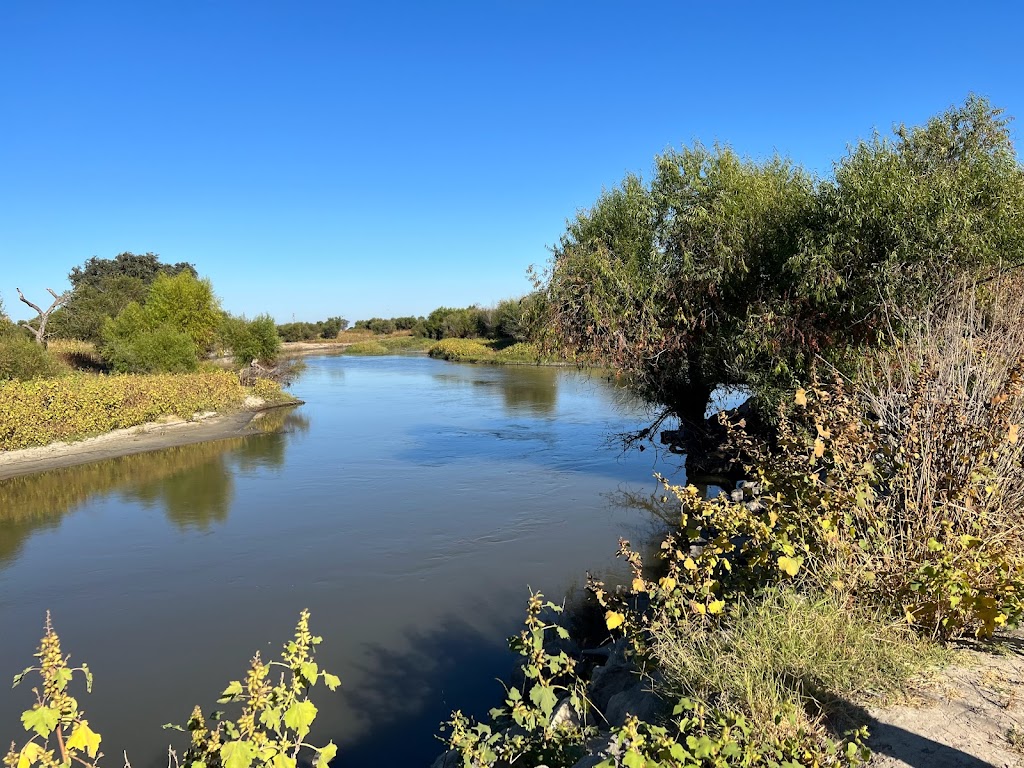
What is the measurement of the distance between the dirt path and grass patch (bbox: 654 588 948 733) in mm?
137

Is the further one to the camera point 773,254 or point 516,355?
point 516,355

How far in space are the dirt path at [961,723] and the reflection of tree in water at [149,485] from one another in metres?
12.4

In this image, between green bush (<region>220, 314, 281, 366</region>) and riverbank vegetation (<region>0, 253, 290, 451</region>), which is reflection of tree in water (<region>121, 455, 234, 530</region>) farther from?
green bush (<region>220, 314, 281, 366</region>)

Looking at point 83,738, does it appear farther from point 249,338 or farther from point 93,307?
point 93,307

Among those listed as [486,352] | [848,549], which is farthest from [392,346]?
[848,549]

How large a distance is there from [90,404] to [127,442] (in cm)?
156

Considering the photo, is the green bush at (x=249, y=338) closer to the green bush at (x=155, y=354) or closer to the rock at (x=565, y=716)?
the green bush at (x=155, y=354)

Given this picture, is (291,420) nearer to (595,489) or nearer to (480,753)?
(595,489)

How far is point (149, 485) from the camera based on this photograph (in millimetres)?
16141

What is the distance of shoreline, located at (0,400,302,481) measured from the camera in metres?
17.4

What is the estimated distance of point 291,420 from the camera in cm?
2592

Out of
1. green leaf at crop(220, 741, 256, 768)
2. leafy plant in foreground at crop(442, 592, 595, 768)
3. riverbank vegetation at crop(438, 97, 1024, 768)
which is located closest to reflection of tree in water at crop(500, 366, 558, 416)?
riverbank vegetation at crop(438, 97, 1024, 768)

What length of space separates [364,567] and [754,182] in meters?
9.54

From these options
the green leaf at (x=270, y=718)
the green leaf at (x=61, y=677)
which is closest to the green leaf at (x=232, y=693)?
the green leaf at (x=270, y=718)
